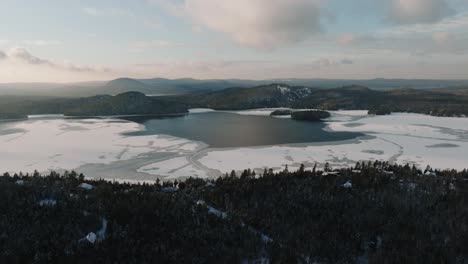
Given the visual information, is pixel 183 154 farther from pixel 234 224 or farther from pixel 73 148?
pixel 234 224

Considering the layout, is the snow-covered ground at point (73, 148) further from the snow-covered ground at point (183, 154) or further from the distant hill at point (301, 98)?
the distant hill at point (301, 98)

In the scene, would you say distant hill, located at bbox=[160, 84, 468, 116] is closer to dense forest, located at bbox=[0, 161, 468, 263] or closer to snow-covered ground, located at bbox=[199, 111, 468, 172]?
snow-covered ground, located at bbox=[199, 111, 468, 172]

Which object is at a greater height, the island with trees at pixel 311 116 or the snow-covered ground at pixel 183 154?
the island with trees at pixel 311 116

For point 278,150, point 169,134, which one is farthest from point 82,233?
point 169,134

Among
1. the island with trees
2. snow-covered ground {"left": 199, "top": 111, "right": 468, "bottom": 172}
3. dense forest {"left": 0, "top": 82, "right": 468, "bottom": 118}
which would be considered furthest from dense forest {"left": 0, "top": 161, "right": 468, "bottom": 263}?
dense forest {"left": 0, "top": 82, "right": 468, "bottom": 118}

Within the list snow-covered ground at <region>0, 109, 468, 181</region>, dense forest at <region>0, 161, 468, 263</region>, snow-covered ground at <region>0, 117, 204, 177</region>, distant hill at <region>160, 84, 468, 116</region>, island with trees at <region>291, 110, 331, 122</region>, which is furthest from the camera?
distant hill at <region>160, 84, 468, 116</region>

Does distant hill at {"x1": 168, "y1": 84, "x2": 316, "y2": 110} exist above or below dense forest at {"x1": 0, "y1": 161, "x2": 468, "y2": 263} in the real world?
above

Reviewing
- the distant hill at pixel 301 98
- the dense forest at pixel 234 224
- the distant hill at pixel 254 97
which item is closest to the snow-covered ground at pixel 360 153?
the dense forest at pixel 234 224
